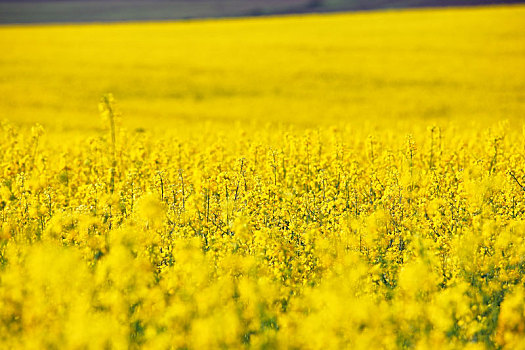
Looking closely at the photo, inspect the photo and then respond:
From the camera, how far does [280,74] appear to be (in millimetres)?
20156

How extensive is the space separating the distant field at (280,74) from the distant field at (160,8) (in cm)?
3723

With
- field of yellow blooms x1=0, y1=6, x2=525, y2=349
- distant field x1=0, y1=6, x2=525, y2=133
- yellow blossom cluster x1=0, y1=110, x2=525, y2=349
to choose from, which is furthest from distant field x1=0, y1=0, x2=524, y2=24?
yellow blossom cluster x1=0, y1=110, x2=525, y2=349

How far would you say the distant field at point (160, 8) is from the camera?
68.2 meters

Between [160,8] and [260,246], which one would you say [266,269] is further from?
[160,8]

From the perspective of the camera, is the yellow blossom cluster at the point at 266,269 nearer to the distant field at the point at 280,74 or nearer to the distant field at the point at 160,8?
the distant field at the point at 280,74

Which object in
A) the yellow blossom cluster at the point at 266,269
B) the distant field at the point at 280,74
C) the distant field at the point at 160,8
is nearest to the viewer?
the yellow blossom cluster at the point at 266,269

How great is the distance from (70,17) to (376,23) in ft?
163

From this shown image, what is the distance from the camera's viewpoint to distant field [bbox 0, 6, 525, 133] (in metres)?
16.1

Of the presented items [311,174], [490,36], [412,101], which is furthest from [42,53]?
[311,174]

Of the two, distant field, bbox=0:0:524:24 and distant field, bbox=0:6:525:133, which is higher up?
distant field, bbox=0:0:524:24

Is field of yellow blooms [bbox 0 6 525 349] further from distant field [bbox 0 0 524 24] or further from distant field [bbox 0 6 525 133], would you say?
distant field [bbox 0 0 524 24]

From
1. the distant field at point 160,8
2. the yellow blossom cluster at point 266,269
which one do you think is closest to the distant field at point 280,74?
the yellow blossom cluster at point 266,269

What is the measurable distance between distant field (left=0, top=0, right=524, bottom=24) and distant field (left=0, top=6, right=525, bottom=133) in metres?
37.2

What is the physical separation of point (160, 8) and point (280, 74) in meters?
65.9
